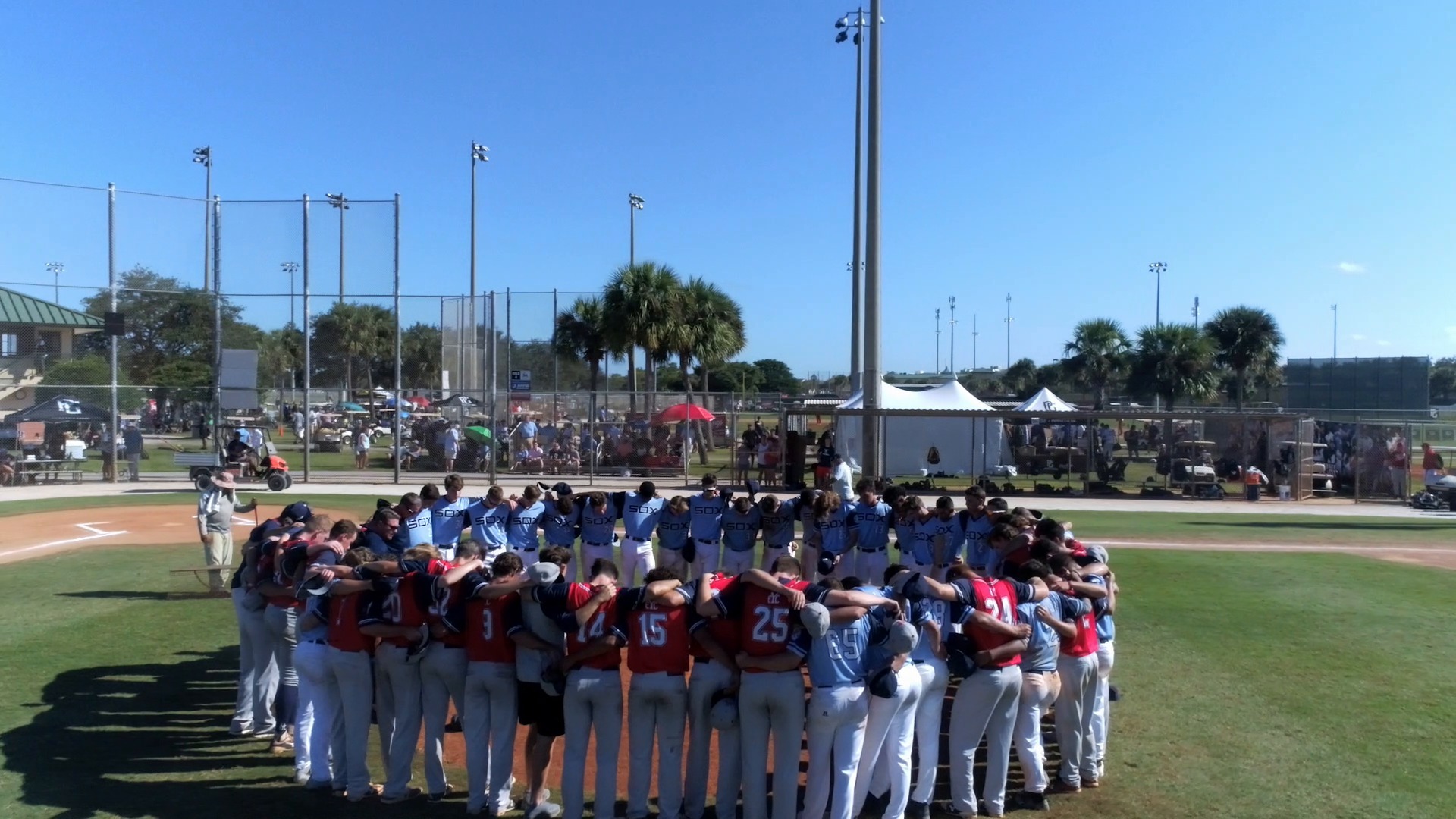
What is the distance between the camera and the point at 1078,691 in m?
7.61

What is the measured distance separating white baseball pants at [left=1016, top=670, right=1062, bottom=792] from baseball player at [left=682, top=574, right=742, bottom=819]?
2.01 metres

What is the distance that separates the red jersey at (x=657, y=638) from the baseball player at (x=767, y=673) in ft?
0.72

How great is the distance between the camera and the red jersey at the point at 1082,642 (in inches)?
298

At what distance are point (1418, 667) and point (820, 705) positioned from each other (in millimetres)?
8251

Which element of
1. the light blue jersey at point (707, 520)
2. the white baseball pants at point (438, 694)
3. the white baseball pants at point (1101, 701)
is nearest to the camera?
the white baseball pants at point (438, 694)

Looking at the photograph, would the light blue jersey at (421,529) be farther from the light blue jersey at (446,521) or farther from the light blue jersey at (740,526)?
the light blue jersey at (740,526)

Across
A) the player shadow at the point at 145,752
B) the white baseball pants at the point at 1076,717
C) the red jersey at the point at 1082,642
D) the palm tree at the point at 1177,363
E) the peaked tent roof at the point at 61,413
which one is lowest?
the player shadow at the point at 145,752

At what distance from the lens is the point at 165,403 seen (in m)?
33.2

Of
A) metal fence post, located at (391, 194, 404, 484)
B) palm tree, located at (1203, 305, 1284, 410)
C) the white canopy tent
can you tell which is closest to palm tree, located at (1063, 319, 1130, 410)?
palm tree, located at (1203, 305, 1284, 410)

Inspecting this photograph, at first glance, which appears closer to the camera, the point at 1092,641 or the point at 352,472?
the point at 1092,641

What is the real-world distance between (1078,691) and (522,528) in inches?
287

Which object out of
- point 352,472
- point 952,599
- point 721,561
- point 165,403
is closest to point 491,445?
point 352,472

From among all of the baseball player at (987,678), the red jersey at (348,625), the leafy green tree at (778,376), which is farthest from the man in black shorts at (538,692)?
the leafy green tree at (778,376)

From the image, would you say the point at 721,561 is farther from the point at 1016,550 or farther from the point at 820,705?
the point at 820,705
